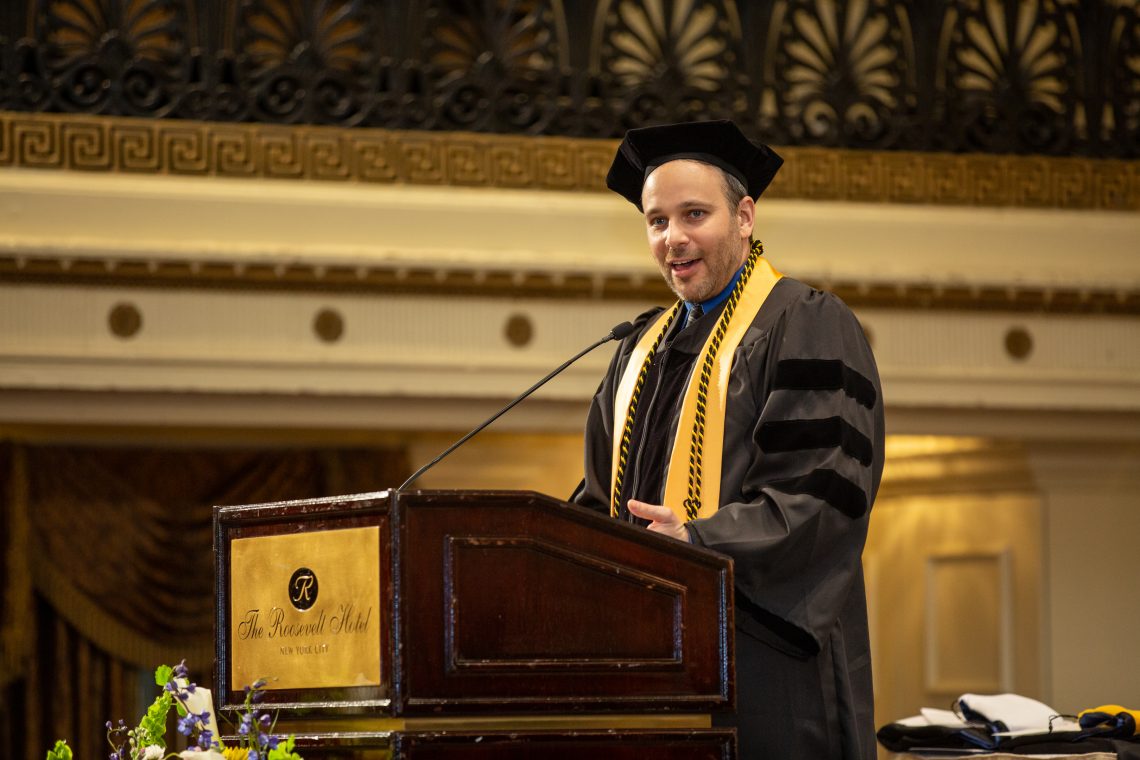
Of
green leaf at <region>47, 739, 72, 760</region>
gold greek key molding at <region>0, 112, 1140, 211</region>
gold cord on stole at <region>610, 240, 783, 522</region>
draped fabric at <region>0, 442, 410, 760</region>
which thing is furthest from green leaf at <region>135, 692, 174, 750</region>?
draped fabric at <region>0, 442, 410, 760</region>

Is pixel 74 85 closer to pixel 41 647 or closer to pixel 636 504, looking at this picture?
pixel 41 647

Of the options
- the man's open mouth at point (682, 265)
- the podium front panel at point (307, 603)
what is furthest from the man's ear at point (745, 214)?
the podium front panel at point (307, 603)

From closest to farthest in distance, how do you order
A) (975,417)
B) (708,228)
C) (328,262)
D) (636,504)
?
(636,504), (708,228), (328,262), (975,417)

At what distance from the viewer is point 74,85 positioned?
6.44 m

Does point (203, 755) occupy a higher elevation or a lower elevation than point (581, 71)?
lower

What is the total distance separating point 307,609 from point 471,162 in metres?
4.58

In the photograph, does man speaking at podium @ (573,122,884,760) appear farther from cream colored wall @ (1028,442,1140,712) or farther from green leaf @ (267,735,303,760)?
cream colored wall @ (1028,442,1140,712)

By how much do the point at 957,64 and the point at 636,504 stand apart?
516cm

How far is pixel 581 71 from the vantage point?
6.79m

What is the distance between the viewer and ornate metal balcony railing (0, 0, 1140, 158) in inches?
255

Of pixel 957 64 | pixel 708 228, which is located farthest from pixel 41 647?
pixel 708 228

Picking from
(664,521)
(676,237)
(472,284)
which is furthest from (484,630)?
(472,284)

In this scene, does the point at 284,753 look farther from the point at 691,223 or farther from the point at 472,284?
the point at 472,284

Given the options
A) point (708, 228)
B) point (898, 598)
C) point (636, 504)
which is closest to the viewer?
point (636, 504)
